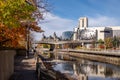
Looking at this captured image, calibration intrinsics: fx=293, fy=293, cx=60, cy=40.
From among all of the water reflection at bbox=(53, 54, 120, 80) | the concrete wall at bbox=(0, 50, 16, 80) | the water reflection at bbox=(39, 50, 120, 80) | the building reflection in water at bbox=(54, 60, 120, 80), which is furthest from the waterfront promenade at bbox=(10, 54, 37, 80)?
the building reflection in water at bbox=(54, 60, 120, 80)

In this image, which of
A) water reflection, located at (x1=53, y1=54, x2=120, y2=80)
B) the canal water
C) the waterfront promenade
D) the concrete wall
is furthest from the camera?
the canal water

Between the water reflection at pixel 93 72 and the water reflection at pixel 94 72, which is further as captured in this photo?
the water reflection at pixel 94 72

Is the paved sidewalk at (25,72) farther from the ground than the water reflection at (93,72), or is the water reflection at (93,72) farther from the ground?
the paved sidewalk at (25,72)

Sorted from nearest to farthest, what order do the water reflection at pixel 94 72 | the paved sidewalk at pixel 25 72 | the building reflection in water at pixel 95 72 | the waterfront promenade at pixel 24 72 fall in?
the waterfront promenade at pixel 24 72, the paved sidewalk at pixel 25 72, the building reflection in water at pixel 95 72, the water reflection at pixel 94 72

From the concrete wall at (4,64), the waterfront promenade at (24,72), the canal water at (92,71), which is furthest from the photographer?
the canal water at (92,71)

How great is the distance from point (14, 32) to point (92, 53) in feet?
327

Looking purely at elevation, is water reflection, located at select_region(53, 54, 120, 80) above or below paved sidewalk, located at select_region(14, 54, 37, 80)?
below

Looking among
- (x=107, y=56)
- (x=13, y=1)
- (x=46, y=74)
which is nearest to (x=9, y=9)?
(x=13, y=1)

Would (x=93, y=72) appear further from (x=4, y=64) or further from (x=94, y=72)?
(x=4, y=64)

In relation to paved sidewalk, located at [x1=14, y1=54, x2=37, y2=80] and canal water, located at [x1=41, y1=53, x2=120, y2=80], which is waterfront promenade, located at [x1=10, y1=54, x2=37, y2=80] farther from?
canal water, located at [x1=41, y1=53, x2=120, y2=80]

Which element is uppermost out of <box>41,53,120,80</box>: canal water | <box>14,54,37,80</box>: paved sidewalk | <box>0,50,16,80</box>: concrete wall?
<box>0,50,16,80</box>: concrete wall

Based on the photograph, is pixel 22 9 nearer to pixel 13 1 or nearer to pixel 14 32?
pixel 13 1

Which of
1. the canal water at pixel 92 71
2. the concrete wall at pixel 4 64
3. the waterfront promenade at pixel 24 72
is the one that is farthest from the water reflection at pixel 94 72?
the concrete wall at pixel 4 64

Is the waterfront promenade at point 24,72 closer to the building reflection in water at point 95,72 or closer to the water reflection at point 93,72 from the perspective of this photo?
the water reflection at point 93,72
